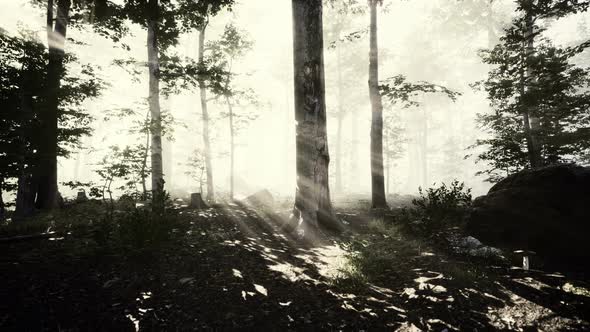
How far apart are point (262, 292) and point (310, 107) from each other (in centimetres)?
475

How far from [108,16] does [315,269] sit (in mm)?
10668

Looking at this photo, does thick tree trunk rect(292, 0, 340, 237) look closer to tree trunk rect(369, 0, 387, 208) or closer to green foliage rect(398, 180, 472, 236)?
green foliage rect(398, 180, 472, 236)

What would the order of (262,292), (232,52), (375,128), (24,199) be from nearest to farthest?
(262,292), (24,199), (375,128), (232,52)

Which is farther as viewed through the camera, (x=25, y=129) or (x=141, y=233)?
(x=25, y=129)

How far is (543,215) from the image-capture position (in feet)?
18.1

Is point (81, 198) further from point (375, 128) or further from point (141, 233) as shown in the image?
point (375, 128)

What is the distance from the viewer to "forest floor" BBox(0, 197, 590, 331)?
10.9ft

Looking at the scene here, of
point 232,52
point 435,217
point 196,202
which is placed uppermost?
point 232,52

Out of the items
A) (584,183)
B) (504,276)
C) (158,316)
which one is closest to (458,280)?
(504,276)

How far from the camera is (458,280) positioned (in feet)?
13.6

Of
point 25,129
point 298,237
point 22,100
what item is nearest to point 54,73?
point 22,100

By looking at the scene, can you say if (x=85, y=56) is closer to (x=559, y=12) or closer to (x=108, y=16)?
(x=108, y=16)

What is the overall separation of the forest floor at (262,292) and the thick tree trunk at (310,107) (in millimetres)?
1895

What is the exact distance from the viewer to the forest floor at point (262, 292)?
3.34 m
